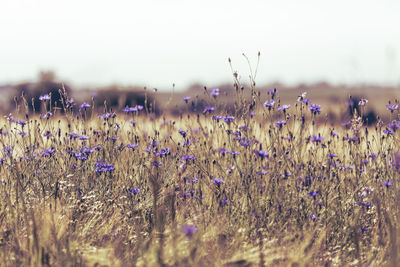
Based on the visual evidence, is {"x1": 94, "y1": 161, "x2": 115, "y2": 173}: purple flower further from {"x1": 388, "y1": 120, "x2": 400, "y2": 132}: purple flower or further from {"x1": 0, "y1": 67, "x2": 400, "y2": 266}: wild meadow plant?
{"x1": 388, "y1": 120, "x2": 400, "y2": 132}: purple flower

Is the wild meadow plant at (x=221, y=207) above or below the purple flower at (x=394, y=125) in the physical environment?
below

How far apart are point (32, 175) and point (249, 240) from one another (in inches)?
68.9

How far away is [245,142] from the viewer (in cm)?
340

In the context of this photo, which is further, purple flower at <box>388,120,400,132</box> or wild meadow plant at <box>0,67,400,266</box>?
purple flower at <box>388,120,400,132</box>

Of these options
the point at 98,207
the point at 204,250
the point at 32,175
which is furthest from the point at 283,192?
the point at 32,175

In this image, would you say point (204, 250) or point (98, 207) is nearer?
point (204, 250)

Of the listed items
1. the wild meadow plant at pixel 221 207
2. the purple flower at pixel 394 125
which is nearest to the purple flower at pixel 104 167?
the wild meadow plant at pixel 221 207

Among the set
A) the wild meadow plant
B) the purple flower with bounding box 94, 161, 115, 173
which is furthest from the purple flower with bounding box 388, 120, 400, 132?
the purple flower with bounding box 94, 161, 115, 173

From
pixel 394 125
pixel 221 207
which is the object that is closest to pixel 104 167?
pixel 221 207

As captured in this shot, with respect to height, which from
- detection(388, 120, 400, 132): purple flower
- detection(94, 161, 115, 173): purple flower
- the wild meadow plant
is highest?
detection(388, 120, 400, 132): purple flower

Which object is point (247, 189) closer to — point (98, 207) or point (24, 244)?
point (98, 207)

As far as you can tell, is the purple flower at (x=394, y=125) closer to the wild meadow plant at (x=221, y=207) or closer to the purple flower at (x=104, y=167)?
the wild meadow plant at (x=221, y=207)

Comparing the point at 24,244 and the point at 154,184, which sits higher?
the point at 154,184

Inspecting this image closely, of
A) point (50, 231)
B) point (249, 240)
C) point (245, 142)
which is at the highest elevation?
point (245, 142)
